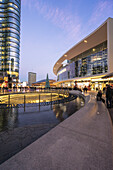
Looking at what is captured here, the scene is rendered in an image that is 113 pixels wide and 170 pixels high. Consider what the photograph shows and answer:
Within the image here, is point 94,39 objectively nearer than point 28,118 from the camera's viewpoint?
No

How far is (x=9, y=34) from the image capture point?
5359cm

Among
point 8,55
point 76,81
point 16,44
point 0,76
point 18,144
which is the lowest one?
point 18,144

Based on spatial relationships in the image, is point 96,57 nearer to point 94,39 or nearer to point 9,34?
point 94,39

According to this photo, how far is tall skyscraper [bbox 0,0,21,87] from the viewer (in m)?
52.8

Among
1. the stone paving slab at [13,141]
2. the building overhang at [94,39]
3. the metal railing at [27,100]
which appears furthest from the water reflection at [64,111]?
the building overhang at [94,39]

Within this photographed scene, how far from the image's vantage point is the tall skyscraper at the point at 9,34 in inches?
2079

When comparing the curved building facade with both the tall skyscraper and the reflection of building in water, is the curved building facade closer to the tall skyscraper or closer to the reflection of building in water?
the reflection of building in water

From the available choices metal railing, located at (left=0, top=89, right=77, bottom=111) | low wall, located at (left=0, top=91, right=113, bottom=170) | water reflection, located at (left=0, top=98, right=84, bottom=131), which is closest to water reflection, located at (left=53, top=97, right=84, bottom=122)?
water reflection, located at (left=0, top=98, right=84, bottom=131)

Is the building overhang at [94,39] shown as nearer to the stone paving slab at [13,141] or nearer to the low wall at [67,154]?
the low wall at [67,154]

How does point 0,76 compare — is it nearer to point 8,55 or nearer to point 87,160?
point 8,55

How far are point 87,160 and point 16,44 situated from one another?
230ft

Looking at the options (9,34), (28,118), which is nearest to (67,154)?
(28,118)

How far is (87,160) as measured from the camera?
1.56 metres

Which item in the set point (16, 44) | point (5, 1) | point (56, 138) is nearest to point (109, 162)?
point (56, 138)
